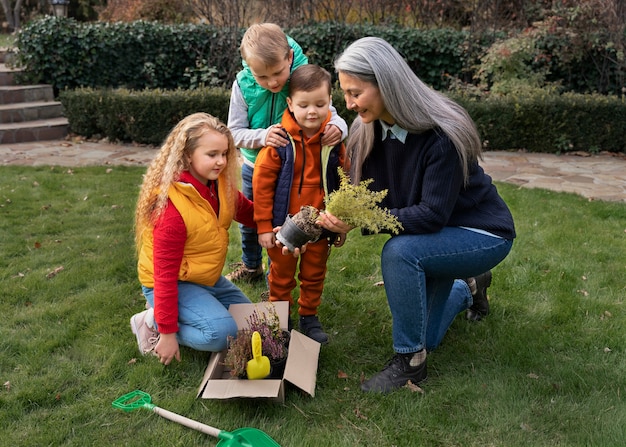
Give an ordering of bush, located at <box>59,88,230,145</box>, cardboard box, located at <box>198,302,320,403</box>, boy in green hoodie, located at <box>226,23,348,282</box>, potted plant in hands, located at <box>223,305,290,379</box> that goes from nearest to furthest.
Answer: cardboard box, located at <box>198,302,320,403</box>
potted plant in hands, located at <box>223,305,290,379</box>
boy in green hoodie, located at <box>226,23,348,282</box>
bush, located at <box>59,88,230,145</box>

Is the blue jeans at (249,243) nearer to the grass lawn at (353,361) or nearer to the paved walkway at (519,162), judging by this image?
the grass lawn at (353,361)

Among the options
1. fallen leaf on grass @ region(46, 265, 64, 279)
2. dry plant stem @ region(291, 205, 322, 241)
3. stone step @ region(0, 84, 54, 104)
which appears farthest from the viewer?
stone step @ region(0, 84, 54, 104)

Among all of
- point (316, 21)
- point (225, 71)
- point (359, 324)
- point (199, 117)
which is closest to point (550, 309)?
point (359, 324)

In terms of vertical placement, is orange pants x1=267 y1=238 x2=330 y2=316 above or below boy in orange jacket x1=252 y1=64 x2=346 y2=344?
below

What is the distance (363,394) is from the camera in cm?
269

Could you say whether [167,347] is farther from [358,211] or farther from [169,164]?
[358,211]

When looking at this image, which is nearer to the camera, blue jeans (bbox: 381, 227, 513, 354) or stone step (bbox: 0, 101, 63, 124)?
blue jeans (bbox: 381, 227, 513, 354)

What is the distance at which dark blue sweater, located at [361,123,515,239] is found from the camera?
2523 millimetres

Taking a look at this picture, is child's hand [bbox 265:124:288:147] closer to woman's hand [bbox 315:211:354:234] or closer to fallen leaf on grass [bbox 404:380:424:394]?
woman's hand [bbox 315:211:354:234]

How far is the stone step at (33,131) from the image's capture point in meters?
8.11

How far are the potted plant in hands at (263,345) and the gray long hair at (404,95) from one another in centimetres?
106

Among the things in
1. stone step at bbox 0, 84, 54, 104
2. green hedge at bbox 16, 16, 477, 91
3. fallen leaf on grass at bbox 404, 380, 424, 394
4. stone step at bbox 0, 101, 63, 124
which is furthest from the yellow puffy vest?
stone step at bbox 0, 84, 54, 104

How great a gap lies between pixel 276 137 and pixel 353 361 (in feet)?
3.75

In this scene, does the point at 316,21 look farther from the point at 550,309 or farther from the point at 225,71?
the point at 550,309
